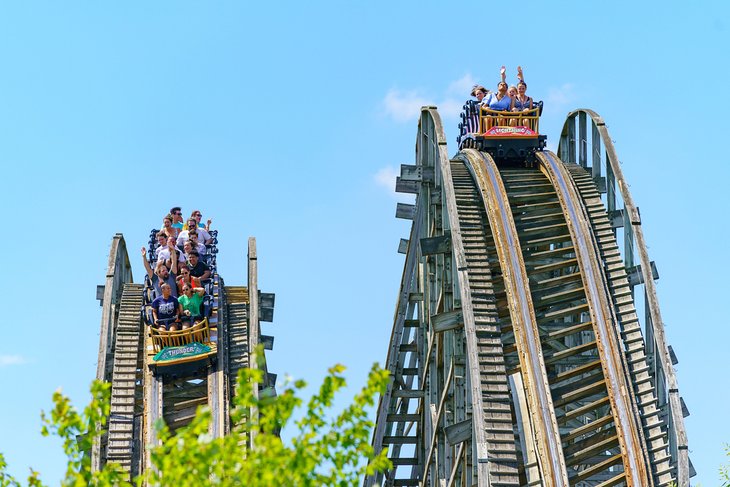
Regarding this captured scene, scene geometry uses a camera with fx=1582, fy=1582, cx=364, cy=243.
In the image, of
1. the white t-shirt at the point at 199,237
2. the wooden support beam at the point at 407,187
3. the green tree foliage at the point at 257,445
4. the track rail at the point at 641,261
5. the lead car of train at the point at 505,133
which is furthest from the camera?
the wooden support beam at the point at 407,187

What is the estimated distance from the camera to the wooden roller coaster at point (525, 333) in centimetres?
2102

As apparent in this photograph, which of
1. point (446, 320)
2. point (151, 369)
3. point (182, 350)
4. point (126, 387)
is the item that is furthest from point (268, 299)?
point (446, 320)

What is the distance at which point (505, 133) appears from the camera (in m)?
27.9

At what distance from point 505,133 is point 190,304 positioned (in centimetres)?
668

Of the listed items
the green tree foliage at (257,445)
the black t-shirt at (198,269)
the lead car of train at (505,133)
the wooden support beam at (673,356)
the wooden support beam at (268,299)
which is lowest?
the green tree foliage at (257,445)

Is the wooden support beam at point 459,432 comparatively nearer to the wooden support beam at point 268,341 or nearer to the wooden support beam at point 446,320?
the wooden support beam at point 446,320

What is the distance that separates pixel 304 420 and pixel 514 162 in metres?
17.9

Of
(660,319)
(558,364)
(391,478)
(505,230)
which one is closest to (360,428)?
(660,319)

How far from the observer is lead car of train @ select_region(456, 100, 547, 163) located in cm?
2794

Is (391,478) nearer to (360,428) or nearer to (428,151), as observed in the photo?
(428,151)

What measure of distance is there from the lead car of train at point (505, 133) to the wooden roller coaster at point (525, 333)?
29 centimetres

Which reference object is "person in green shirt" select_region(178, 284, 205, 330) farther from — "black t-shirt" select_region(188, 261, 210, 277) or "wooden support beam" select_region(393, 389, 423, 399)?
"wooden support beam" select_region(393, 389, 423, 399)

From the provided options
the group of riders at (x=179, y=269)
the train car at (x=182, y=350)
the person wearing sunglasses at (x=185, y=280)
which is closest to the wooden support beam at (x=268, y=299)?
the group of riders at (x=179, y=269)

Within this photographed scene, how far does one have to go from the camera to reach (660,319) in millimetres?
22312
